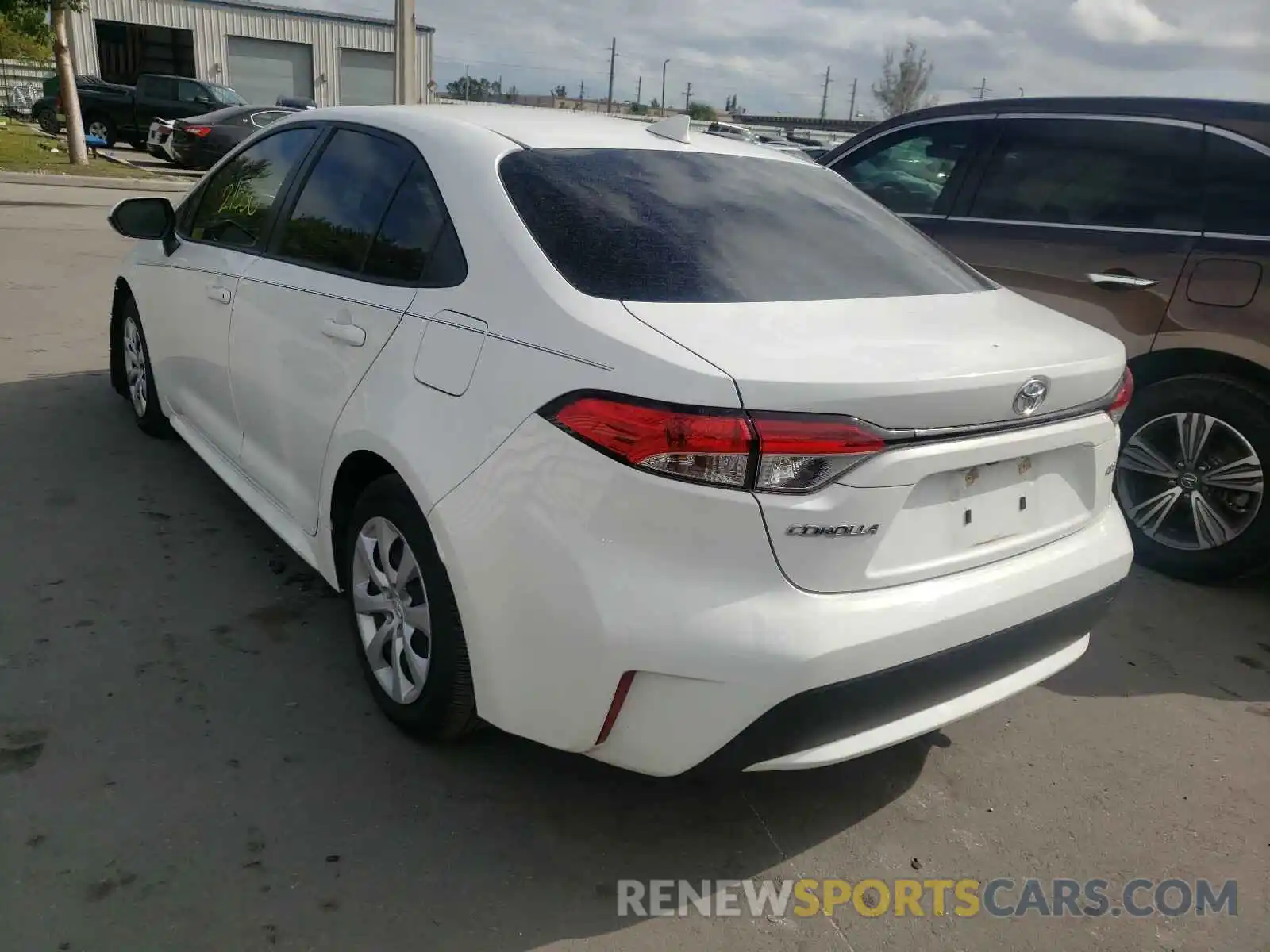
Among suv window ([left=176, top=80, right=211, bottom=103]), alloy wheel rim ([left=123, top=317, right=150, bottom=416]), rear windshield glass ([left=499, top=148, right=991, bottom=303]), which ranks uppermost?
rear windshield glass ([left=499, top=148, right=991, bottom=303])

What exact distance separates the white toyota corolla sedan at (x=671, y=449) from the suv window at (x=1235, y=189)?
1.56 m

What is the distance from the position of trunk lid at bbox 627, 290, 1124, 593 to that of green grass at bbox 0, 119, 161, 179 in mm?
18284

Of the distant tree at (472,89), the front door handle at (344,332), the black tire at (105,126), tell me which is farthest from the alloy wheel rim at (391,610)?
the distant tree at (472,89)

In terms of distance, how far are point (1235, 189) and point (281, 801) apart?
4.02 m

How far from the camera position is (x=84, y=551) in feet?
12.5

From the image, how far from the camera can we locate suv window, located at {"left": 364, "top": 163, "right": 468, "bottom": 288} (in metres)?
2.62

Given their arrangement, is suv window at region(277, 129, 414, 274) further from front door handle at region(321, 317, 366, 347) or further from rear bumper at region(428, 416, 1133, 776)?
rear bumper at region(428, 416, 1133, 776)

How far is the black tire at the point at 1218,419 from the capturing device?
3.92 metres

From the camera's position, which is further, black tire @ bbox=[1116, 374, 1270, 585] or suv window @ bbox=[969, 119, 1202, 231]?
suv window @ bbox=[969, 119, 1202, 231]

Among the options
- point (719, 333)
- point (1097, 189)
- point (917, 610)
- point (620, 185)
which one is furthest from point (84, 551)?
point (1097, 189)

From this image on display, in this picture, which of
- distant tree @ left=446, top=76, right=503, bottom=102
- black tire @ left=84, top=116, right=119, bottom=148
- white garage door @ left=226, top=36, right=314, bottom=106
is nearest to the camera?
black tire @ left=84, top=116, right=119, bottom=148

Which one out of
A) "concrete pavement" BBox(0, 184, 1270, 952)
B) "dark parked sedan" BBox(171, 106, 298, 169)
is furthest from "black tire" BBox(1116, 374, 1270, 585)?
"dark parked sedan" BBox(171, 106, 298, 169)

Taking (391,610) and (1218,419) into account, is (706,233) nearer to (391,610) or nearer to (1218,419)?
(391,610)

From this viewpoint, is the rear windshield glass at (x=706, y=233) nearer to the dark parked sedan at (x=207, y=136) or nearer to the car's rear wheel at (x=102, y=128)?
the dark parked sedan at (x=207, y=136)
